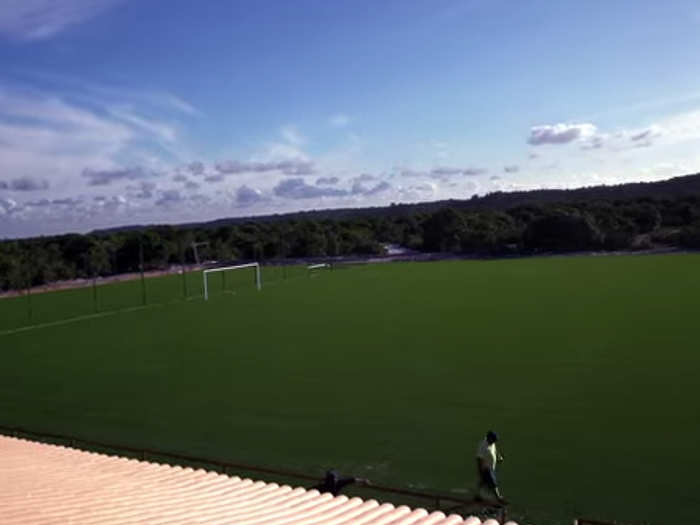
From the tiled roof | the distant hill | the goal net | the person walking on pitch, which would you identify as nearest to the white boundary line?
the goal net

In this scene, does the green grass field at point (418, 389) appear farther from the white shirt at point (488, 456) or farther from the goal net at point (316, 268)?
the goal net at point (316, 268)

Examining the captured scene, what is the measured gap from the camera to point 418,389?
14.6 m

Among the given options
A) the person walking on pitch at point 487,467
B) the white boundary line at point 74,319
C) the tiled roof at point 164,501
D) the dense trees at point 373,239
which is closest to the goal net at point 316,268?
the dense trees at point 373,239

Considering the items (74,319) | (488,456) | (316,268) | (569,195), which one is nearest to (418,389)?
(488,456)

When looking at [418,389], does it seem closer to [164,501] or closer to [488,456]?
[488,456]

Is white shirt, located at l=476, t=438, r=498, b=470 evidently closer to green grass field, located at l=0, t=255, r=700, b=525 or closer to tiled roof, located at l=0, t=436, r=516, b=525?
green grass field, located at l=0, t=255, r=700, b=525

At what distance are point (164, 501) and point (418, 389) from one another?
822 centimetres

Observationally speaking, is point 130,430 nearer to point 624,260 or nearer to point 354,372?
point 354,372

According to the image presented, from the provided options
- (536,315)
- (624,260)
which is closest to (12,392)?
(536,315)

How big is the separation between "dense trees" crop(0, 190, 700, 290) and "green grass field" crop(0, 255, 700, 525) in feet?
87.0

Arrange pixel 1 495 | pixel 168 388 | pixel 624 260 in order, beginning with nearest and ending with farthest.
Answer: pixel 1 495, pixel 168 388, pixel 624 260

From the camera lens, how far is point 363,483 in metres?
7.70

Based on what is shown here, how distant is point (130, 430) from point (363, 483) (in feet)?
21.1

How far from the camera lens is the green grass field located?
9.89 metres
